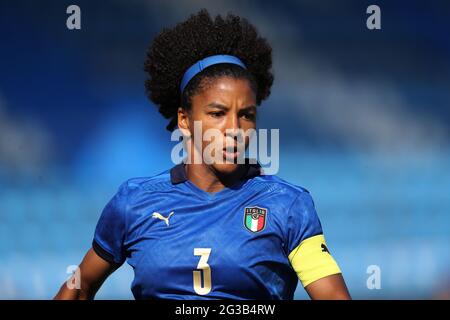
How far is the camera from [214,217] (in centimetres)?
278

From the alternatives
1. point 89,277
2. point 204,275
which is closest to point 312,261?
point 204,275

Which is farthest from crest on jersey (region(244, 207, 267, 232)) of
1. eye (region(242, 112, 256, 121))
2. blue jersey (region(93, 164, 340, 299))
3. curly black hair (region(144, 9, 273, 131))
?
curly black hair (region(144, 9, 273, 131))

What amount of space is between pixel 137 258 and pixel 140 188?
287mm

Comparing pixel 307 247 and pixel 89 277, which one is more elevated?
pixel 307 247

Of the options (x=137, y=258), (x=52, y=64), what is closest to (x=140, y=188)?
(x=137, y=258)

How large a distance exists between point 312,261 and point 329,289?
114 mm

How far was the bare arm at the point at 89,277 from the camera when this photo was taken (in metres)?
3.00

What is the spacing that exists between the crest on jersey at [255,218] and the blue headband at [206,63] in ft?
1.85

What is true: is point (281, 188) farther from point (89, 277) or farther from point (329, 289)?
point (89, 277)

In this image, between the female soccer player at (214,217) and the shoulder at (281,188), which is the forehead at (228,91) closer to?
the female soccer player at (214,217)

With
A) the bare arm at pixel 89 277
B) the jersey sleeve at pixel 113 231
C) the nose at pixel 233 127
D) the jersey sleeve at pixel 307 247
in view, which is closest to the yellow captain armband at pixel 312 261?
the jersey sleeve at pixel 307 247

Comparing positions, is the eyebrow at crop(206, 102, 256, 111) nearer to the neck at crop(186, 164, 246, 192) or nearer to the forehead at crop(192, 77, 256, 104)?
the forehead at crop(192, 77, 256, 104)

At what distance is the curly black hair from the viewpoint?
3.02 metres

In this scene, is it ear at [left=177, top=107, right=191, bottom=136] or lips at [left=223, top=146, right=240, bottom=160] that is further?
ear at [left=177, top=107, right=191, bottom=136]
